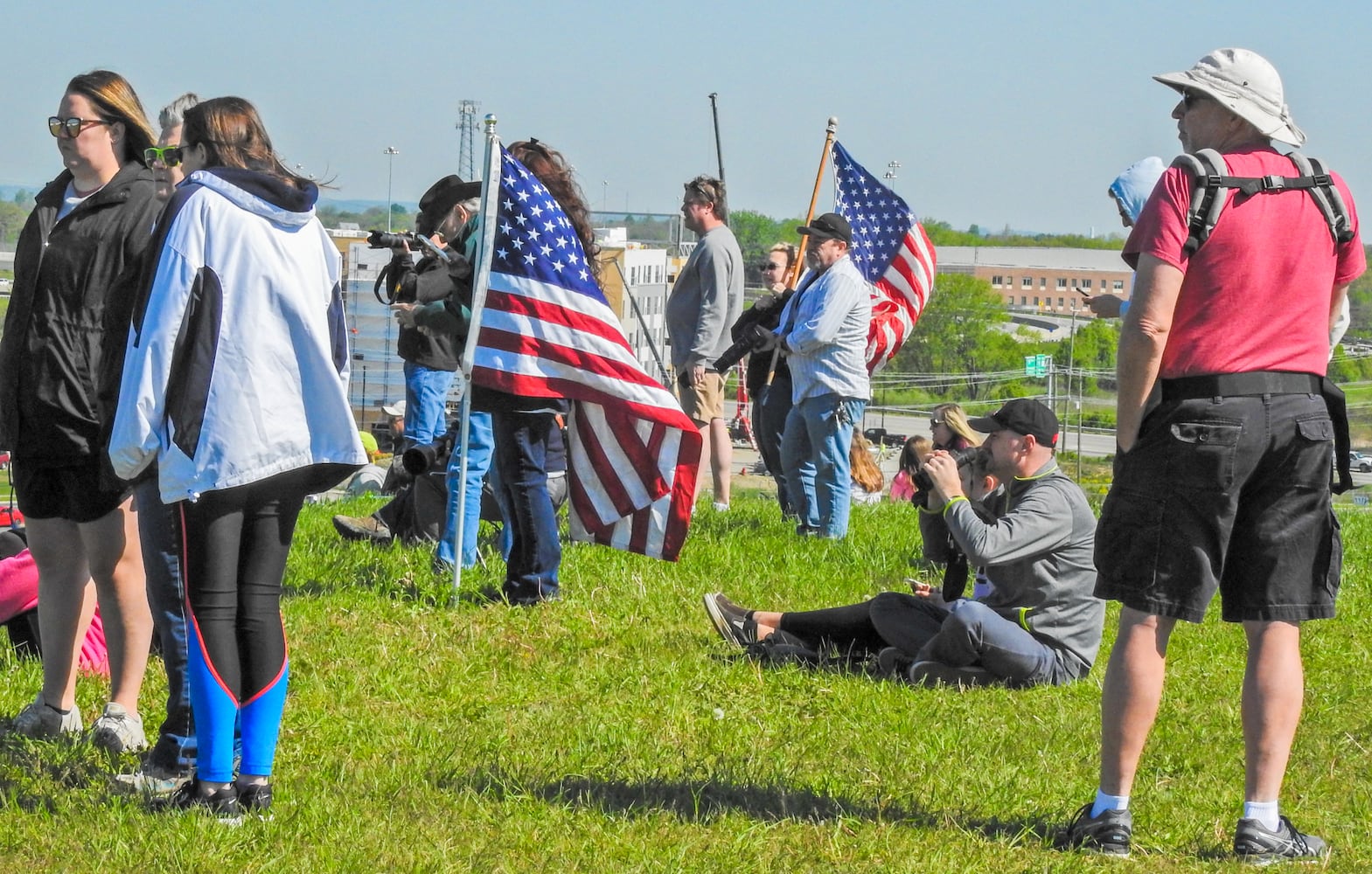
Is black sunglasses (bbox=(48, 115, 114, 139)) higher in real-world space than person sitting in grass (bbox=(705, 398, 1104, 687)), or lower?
higher

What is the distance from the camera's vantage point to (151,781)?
4.04 metres

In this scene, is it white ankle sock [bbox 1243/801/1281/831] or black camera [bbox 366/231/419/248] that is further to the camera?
black camera [bbox 366/231/419/248]

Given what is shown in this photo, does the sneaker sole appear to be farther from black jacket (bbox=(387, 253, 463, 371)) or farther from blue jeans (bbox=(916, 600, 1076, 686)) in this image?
black jacket (bbox=(387, 253, 463, 371))

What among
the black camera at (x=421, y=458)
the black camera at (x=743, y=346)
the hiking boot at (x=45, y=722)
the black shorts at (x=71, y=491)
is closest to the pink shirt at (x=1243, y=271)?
the black shorts at (x=71, y=491)

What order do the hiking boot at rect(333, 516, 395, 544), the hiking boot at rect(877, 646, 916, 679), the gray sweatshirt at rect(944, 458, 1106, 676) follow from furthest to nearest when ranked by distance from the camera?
1. the hiking boot at rect(333, 516, 395, 544)
2. the hiking boot at rect(877, 646, 916, 679)
3. the gray sweatshirt at rect(944, 458, 1106, 676)

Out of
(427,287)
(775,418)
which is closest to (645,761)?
(427,287)

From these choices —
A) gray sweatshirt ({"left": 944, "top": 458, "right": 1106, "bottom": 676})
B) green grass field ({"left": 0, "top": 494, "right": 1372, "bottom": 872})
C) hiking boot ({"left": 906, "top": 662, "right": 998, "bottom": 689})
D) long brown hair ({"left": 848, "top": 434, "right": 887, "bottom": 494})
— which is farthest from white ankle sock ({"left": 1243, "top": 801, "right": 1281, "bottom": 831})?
long brown hair ({"left": 848, "top": 434, "right": 887, "bottom": 494})

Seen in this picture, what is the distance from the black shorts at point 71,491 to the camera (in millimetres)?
4402

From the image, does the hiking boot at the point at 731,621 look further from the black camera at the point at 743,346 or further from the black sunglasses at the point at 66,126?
the black camera at the point at 743,346

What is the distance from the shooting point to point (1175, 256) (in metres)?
3.58

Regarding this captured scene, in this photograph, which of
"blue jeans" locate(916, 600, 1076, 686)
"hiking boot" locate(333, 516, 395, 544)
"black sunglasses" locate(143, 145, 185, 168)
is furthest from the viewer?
"hiking boot" locate(333, 516, 395, 544)

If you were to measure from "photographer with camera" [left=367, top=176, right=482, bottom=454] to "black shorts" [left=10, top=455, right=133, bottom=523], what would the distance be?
184cm

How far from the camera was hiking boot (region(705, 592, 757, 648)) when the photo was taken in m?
6.05

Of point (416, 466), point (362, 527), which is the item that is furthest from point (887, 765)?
point (362, 527)
